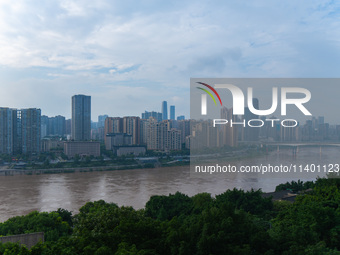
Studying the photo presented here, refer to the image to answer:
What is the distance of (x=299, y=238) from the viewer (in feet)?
6.03

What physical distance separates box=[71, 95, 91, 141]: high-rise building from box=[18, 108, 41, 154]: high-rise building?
3.32 metres

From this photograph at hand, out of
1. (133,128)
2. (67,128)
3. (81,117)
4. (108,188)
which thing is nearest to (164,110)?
(67,128)

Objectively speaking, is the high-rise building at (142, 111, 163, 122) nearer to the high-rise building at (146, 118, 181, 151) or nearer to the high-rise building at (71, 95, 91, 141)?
the high-rise building at (71, 95, 91, 141)

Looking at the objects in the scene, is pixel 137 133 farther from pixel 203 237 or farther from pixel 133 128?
pixel 203 237

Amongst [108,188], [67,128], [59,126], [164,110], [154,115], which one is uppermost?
[164,110]

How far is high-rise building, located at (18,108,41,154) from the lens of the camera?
13398 mm

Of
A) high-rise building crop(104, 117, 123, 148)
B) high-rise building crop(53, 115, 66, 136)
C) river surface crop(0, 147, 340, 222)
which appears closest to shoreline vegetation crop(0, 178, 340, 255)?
river surface crop(0, 147, 340, 222)

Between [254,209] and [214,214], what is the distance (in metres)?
1.85

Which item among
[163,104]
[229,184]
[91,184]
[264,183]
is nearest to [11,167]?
[91,184]

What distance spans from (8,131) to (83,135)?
4358mm

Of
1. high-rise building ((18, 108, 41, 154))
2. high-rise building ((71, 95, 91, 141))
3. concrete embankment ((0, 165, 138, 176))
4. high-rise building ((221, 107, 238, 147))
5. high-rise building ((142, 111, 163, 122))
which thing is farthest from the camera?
high-rise building ((142, 111, 163, 122))

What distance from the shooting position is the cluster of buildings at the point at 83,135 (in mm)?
13219

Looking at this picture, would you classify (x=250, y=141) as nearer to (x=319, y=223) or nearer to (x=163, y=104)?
(x=319, y=223)

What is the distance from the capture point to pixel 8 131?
13148 mm
